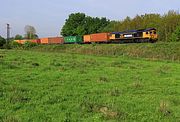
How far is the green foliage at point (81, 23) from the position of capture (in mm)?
142337

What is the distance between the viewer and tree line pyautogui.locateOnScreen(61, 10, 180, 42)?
3447 inches

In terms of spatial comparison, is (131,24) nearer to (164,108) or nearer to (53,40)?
(53,40)

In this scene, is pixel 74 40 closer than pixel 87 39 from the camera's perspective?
No

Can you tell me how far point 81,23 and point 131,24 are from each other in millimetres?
42130

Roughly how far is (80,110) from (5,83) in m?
5.96

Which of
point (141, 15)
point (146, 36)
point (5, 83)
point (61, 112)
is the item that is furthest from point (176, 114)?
point (141, 15)

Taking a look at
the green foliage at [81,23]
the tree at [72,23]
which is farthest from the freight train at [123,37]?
the tree at [72,23]

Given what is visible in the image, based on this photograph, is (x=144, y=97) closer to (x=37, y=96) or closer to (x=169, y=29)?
(x=37, y=96)

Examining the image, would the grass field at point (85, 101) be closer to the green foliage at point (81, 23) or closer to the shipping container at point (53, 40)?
the shipping container at point (53, 40)

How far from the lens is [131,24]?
11088 centimetres

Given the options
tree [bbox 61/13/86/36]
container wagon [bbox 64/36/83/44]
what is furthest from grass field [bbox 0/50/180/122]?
tree [bbox 61/13/86/36]

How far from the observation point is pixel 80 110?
1056 centimetres

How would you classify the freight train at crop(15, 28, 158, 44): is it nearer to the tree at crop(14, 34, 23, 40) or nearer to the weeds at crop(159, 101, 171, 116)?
the weeds at crop(159, 101, 171, 116)

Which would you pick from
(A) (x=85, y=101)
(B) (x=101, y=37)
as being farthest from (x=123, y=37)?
(A) (x=85, y=101)
